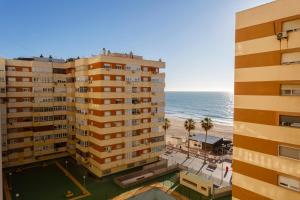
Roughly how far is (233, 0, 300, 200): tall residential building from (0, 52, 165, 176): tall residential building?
92.0 ft

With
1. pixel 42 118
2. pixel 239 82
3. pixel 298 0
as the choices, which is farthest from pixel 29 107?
pixel 298 0

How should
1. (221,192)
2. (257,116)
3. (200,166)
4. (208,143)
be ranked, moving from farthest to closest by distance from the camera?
(208,143)
(200,166)
(221,192)
(257,116)

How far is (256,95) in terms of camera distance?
16094 mm

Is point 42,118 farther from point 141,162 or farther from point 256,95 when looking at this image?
point 256,95

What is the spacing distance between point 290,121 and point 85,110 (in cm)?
3790

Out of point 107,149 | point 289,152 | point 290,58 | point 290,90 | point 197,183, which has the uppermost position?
point 290,58

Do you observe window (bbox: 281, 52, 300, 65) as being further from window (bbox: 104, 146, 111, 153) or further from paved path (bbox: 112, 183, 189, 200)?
window (bbox: 104, 146, 111, 153)

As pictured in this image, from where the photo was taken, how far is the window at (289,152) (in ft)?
46.5

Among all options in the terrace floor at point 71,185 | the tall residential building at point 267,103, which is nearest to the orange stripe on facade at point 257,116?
the tall residential building at point 267,103

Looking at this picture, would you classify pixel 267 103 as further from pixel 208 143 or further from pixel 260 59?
pixel 208 143

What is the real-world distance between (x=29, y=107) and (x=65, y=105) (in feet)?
25.3

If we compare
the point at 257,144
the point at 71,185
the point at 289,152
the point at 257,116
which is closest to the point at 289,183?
the point at 289,152

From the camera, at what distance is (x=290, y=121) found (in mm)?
14461

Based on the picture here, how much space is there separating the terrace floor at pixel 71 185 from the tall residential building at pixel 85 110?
281 centimetres
